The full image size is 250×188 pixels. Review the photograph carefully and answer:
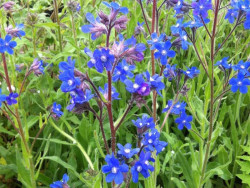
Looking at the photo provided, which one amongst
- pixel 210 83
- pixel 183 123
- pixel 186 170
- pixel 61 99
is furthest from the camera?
pixel 61 99

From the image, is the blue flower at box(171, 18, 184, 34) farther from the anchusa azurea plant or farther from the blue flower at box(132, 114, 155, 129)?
the blue flower at box(132, 114, 155, 129)

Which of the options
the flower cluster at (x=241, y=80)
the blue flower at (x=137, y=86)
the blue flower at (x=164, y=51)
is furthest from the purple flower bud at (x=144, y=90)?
the flower cluster at (x=241, y=80)

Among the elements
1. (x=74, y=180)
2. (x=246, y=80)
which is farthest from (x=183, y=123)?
(x=74, y=180)

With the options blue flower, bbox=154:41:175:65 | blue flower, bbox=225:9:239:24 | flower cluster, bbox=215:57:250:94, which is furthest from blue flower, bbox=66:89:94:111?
blue flower, bbox=225:9:239:24

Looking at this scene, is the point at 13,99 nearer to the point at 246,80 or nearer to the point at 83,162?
the point at 83,162

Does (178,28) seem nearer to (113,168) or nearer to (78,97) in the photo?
(78,97)

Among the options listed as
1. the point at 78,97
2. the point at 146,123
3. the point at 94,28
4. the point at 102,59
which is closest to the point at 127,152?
the point at 146,123
